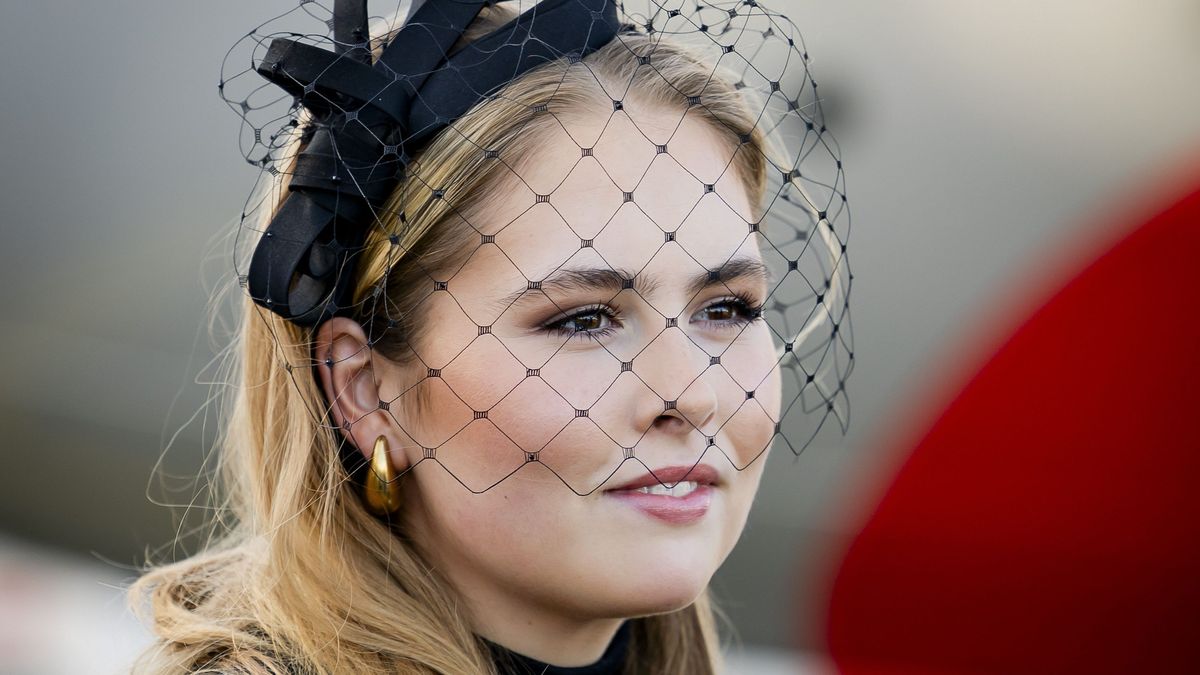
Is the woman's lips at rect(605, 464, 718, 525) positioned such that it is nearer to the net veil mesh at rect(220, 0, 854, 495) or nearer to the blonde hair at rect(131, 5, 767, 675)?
the net veil mesh at rect(220, 0, 854, 495)

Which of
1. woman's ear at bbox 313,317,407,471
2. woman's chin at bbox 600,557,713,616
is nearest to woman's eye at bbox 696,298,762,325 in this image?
woman's chin at bbox 600,557,713,616

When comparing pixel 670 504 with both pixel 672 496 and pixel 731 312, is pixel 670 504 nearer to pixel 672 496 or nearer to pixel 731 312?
pixel 672 496

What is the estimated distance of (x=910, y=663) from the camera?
2.84 metres

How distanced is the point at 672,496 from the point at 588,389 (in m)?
0.21

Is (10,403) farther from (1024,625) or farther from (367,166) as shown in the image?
(1024,625)

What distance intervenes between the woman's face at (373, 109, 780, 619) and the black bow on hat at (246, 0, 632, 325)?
5.9 inches

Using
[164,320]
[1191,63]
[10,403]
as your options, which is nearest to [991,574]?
[1191,63]

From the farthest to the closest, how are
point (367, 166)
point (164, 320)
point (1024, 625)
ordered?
point (164, 320), point (1024, 625), point (367, 166)

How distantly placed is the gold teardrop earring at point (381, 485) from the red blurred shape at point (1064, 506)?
109 centimetres

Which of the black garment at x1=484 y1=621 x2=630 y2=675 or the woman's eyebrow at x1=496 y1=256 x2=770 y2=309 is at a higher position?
the woman's eyebrow at x1=496 y1=256 x2=770 y2=309

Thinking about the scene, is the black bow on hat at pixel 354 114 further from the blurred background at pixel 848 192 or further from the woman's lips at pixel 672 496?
the blurred background at pixel 848 192

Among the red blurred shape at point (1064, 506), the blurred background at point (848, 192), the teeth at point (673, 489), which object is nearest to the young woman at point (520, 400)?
the teeth at point (673, 489)

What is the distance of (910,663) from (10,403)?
11.2 ft

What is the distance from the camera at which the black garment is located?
83.0 inches
